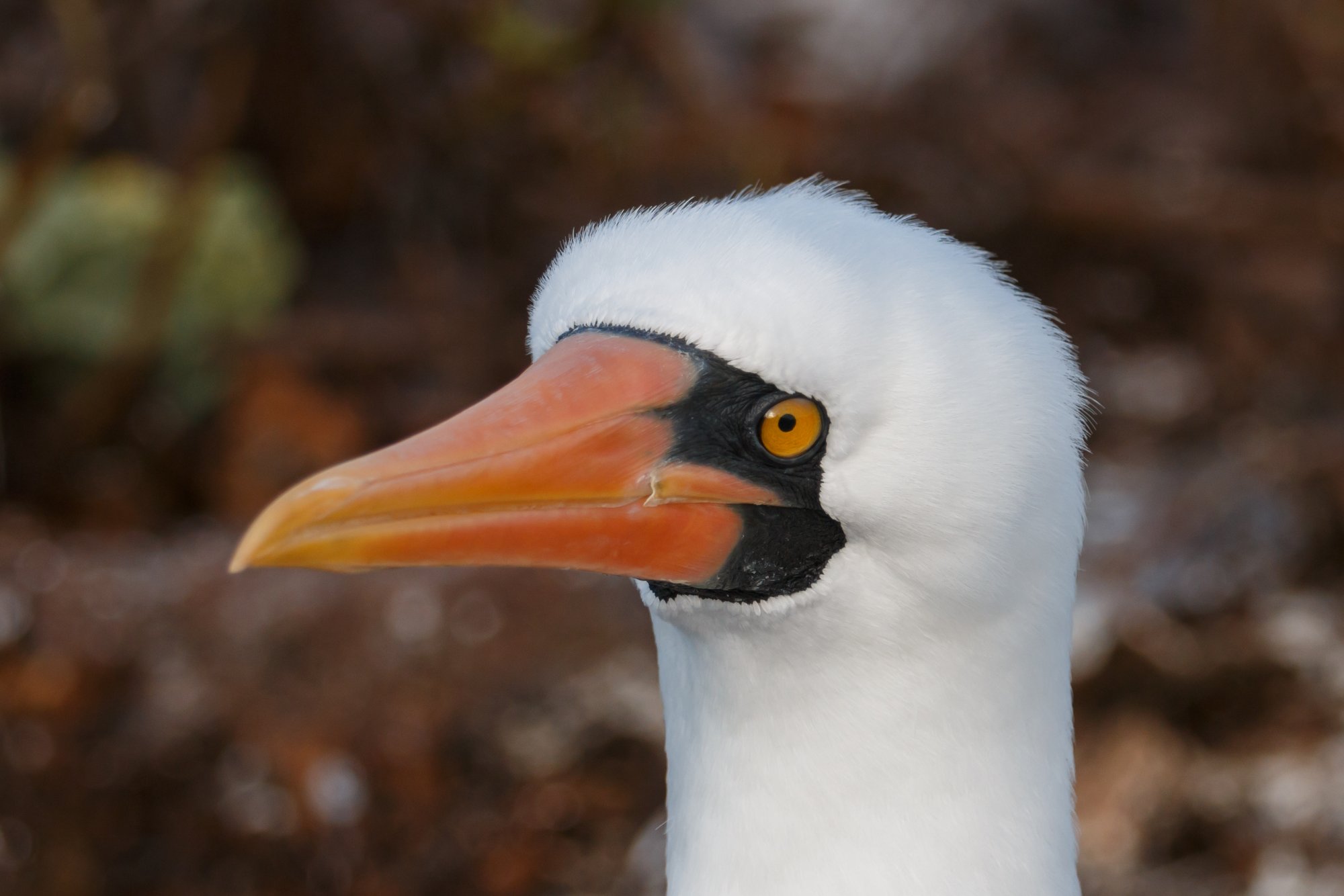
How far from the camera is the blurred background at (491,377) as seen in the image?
4.23 metres

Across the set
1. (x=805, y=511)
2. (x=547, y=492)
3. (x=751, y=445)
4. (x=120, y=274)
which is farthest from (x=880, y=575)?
(x=120, y=274)

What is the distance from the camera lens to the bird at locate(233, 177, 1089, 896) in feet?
5.25

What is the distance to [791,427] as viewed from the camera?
1.64 meters

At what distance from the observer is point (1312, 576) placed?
14.3 ft

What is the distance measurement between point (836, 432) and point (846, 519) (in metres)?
0.11

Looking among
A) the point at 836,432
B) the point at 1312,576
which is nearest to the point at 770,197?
the point at 836,432

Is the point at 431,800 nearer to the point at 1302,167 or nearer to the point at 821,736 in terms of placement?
the point at 821,736

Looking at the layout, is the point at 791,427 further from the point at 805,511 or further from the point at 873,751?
the point at 873,751

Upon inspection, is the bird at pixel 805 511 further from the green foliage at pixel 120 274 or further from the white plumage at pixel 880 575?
the green foliage at pixel 120 274

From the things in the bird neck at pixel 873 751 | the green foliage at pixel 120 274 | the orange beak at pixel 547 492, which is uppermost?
the green foliage at pixel 120 274

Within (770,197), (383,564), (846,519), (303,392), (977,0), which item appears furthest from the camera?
(977,0)

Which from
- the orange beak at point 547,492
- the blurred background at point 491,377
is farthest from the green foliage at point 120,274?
the orange beak at point 547,492

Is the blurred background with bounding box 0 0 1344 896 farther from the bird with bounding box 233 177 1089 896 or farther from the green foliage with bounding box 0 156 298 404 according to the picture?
the bird with bounding box 233 177 1089 896

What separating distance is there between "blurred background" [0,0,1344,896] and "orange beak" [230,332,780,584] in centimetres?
260
